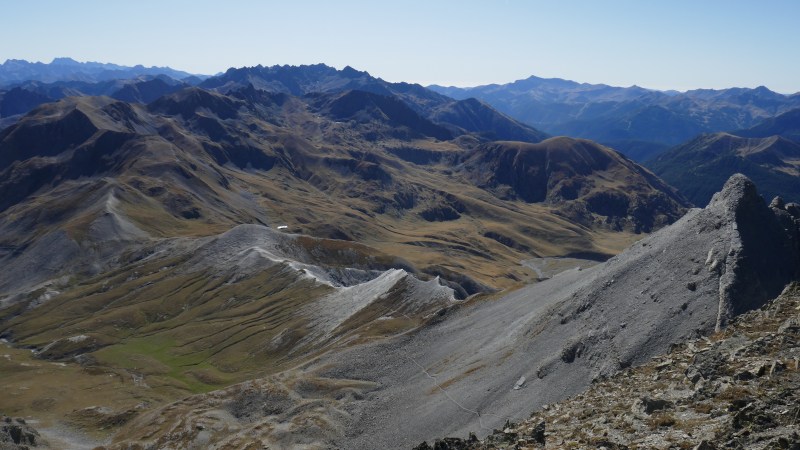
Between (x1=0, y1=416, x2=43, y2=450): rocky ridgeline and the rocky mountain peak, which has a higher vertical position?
the rocky mountain peak

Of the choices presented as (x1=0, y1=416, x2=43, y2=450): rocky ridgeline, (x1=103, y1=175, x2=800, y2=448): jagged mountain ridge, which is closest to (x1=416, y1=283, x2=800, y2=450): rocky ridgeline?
(x1=103, y1=175, x2=800, y2=448): jagged mountain ridge

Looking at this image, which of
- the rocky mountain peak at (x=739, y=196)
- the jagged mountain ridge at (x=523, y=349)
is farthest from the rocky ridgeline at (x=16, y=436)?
the rocky mountain peak at (x=739, y=196)

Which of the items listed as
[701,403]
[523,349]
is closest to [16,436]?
[523,349]

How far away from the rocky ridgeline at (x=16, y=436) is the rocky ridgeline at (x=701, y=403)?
91020 millimetres

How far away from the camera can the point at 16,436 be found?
362ft

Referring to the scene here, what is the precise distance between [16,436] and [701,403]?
116 metres

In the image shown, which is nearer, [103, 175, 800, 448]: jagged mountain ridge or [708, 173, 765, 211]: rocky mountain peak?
[103, 175, 800, 448]: jagged mountain ridge

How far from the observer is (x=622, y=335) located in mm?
72938

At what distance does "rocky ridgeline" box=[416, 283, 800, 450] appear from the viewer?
29406 mm

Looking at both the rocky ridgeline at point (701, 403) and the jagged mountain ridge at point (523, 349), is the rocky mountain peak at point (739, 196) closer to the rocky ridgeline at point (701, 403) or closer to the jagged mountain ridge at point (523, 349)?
the jagged mountain ridge at point (523, 349)

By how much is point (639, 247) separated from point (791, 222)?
→ 19765mm

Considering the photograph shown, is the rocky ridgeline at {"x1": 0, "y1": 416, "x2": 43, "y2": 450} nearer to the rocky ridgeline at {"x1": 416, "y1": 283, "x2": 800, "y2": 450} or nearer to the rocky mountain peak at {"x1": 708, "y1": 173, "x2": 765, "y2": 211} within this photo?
the rocky ridgeline at {"x1": 416, "y1": 283, "x2": 800, "y2": 450}

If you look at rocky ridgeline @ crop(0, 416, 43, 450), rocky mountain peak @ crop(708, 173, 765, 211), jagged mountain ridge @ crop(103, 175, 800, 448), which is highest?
rocky mountain peak @ crop(708, 173, 765, 211)

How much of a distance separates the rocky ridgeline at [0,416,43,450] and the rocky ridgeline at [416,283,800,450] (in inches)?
3583
